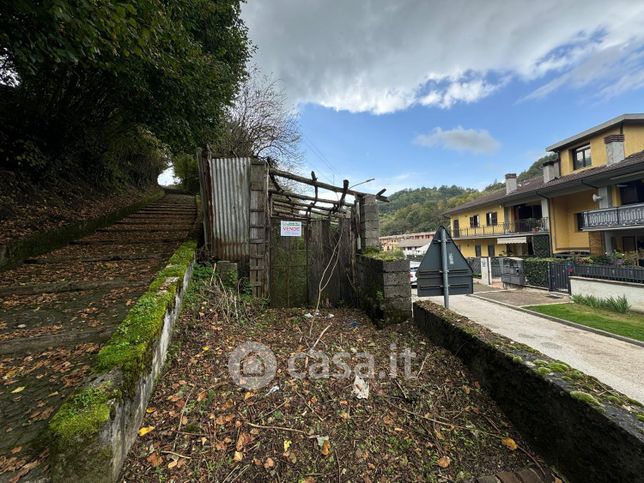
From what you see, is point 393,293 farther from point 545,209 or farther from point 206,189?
point 545,209

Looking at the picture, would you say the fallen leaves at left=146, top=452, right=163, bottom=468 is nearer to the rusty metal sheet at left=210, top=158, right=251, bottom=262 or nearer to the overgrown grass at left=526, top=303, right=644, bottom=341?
the rusty metal sheet at left=210, top=158, right=251, bottom=262

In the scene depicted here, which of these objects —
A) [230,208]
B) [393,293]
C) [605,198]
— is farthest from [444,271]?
[605,198]

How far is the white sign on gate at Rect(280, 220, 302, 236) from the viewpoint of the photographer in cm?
531

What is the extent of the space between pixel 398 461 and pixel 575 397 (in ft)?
4.06

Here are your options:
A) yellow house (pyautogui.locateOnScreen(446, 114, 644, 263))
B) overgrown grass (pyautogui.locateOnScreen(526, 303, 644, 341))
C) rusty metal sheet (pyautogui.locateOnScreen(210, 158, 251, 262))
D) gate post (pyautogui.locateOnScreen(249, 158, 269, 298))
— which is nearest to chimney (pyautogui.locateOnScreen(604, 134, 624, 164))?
yellow house (pyautogui.locateOnScreen(446, 114, 644, 263))

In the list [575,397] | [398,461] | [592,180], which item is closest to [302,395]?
[398,461]

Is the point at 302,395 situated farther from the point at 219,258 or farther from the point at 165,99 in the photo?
the point at 165,99

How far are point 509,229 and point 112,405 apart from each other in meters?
24.2

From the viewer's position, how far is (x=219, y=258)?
5.11 m

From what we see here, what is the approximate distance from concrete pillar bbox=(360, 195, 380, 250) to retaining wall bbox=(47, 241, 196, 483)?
3.32 meters

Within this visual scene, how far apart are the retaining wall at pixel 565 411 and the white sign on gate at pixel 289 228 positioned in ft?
11.4

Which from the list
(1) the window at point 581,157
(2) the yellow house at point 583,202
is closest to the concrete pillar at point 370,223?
(2) the yellow house at point 583,202

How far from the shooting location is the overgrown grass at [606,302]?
912cm

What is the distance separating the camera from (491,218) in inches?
912
